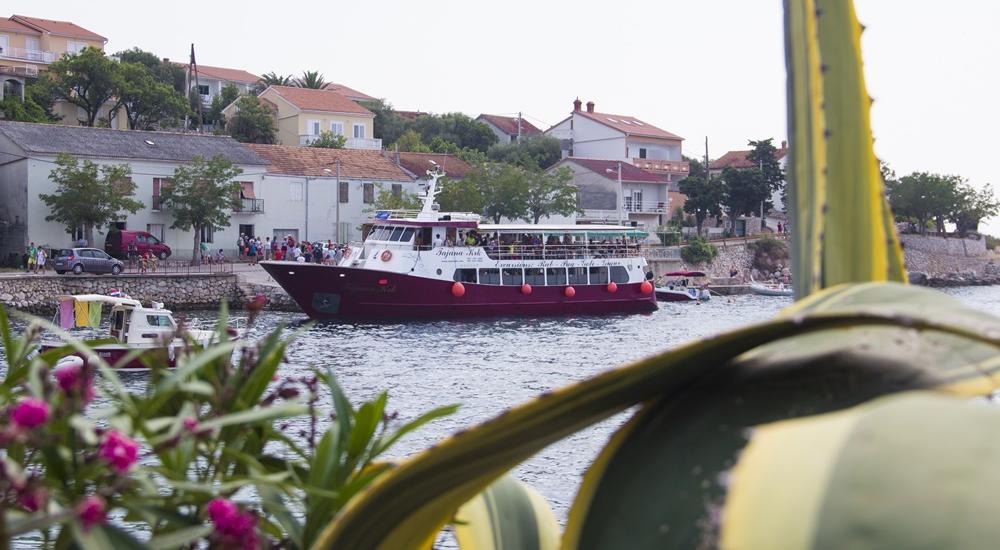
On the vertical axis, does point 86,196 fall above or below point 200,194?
below

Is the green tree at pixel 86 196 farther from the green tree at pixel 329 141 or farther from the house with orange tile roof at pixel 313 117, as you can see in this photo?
the house with orange tile roof at pixel 313 117

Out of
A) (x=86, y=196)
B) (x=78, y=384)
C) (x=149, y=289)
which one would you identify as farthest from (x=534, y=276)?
(x=78, y=384)

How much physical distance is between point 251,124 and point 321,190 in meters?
13.2

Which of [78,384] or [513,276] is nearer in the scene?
[78,384]

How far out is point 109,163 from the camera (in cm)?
4291

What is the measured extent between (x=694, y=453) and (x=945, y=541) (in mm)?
515

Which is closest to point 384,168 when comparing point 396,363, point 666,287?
point 666,287

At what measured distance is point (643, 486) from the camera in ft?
5.15

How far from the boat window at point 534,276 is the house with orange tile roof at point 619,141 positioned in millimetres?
32679

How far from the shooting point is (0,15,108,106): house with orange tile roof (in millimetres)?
71625

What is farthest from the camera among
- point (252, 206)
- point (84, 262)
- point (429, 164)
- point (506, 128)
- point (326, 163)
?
point (506, 128)

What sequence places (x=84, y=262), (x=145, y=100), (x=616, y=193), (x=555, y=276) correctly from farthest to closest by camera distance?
1. (x=616, y=193)
2. (x=145, y=100)
3. (x=555, y=276)
4. (x=84, y=262)

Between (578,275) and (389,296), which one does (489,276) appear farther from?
(389,296)

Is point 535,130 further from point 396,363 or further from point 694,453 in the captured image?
point 694,453
